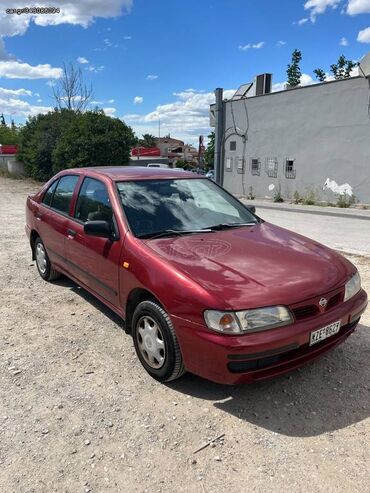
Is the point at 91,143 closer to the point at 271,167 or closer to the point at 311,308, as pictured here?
→ the point at 271,167

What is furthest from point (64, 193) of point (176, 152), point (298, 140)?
point (176, 152)

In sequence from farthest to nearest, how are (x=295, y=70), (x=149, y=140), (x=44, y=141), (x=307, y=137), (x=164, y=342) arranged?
(x=149, y=140)
(x=295, y=70)
(x=44, y=141)
(x=307, y=137)
(x=164, y=342)

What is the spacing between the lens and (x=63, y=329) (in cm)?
418

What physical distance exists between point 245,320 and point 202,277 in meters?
0.42

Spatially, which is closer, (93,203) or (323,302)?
(323,302)

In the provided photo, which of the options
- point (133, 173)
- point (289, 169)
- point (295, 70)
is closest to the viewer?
point (133, 173)

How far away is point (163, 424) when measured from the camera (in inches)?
108

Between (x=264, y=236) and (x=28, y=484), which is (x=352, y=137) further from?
(x=28, y=484)

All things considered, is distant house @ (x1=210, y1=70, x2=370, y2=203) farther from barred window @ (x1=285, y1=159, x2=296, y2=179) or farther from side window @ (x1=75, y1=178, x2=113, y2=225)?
side window @ (x1=75, y1=178, x2=113, y2=225)

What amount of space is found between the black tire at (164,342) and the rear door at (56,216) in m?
1.78

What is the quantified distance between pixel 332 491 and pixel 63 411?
5.80 ft

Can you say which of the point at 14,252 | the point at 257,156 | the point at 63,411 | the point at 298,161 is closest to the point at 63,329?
the point at 63,411

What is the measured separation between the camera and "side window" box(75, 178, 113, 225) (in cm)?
390

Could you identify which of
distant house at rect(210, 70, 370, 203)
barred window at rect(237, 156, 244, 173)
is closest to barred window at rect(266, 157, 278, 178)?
distant house at rect(210, 70, 370, 203)
